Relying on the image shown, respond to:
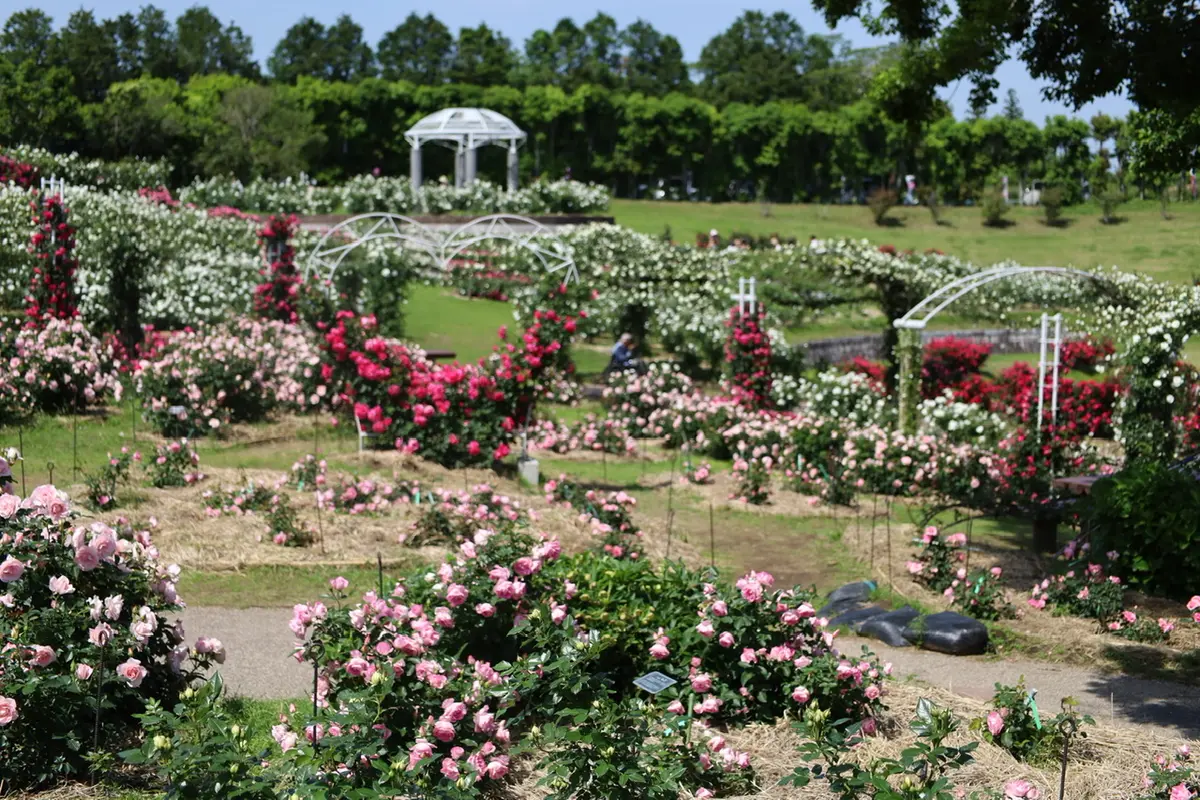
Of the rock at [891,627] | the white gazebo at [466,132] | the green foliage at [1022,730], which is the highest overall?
the white gazebo at [466,132]

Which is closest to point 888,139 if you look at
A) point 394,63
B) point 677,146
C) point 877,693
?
point 677,146

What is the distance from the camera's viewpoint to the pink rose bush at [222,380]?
38.8ft

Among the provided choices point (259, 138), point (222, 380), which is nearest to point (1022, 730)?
point (222, 380)

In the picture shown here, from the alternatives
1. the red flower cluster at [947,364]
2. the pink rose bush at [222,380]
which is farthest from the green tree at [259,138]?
the pink rose bush at [222,380]

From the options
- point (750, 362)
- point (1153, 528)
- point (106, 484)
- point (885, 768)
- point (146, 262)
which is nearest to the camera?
point (885, 768)

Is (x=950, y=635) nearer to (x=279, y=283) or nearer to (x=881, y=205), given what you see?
(x=279, y=283)

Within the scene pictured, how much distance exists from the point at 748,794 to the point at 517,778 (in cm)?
80

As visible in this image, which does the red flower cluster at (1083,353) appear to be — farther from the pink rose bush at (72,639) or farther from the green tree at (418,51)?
the green tree at (418,51)

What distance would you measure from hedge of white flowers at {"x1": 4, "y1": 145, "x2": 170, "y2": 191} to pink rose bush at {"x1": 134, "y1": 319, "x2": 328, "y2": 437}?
542 inches

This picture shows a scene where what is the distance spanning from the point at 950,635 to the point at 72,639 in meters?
4.36

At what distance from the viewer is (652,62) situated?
72.2 m

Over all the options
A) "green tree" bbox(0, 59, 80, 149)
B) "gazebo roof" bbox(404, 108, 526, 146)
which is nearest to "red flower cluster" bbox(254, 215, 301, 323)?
"gazebo roof" bbox(404, 108, 526, 146)

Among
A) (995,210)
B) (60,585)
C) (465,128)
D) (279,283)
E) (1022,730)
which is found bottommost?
(1022,730)

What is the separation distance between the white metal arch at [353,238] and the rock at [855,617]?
1063 cm
